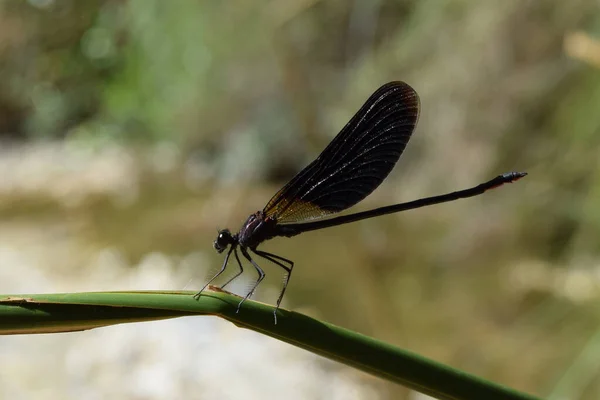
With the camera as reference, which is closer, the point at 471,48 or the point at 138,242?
the point at 471,48

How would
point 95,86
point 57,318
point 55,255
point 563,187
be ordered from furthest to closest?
point 95,86, point 55,255, point 563,187, point 57,318

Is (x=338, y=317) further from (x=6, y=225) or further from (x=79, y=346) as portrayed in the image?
(x=6, y=225)

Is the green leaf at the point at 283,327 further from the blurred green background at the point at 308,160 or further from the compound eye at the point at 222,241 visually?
the blurred green background at the point at 308,160

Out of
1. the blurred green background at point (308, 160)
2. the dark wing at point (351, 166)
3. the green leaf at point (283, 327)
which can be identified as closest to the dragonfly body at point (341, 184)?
the dark wing at point (351, 166)

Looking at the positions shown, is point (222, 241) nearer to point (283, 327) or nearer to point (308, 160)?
point (283, 327)

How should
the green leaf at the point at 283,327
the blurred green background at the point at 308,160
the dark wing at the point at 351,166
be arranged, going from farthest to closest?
1. the blurred green background at the point at 308,160
2. the dark wing at the point at 351,166
3. the green leaf at the point at 283,327

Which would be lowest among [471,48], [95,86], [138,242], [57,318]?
[57,318]

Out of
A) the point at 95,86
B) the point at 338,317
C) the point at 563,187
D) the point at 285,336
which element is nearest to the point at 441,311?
the point at 338,317
